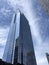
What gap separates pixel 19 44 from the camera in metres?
109

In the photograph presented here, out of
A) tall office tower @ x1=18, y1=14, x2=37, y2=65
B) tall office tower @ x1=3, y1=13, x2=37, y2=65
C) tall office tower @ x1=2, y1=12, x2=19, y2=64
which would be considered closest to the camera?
tall office tower @ x1=2, y1=12, x2=19, y2=64

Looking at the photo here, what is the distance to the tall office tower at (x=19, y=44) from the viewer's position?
99.9m

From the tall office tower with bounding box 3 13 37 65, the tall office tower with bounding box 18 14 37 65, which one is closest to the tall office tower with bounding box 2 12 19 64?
the tall office tower with bounding box 3 13 37 65

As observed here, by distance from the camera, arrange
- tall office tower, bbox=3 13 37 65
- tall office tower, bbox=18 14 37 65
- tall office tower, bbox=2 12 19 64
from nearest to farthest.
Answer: tall office tower, bbox=2 12 19 64, tall office tower, bbox=3 13 37 65, tall office tower, bbox=18 14 37 65

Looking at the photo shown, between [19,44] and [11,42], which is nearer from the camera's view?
[11,42]

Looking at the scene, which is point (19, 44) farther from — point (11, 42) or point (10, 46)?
point (10, 46)

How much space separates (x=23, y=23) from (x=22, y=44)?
2493cm

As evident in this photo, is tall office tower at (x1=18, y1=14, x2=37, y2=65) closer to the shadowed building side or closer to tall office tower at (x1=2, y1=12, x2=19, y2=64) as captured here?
tall office tower at (x1=2, y1=12, x2=19, y2=64)

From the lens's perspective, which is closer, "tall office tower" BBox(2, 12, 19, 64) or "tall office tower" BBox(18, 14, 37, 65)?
"tall office tower" BBox(2, 12, 19, 64)

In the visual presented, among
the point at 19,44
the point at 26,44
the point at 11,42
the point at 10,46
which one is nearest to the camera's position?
the point at 10,46

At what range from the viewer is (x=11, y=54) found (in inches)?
3900

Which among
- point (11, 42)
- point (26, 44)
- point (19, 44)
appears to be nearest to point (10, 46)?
point (11, 42)

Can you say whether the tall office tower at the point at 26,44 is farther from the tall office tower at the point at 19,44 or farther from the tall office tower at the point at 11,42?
the tall office tower at the point at 11,42

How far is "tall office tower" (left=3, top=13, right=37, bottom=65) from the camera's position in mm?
99950
